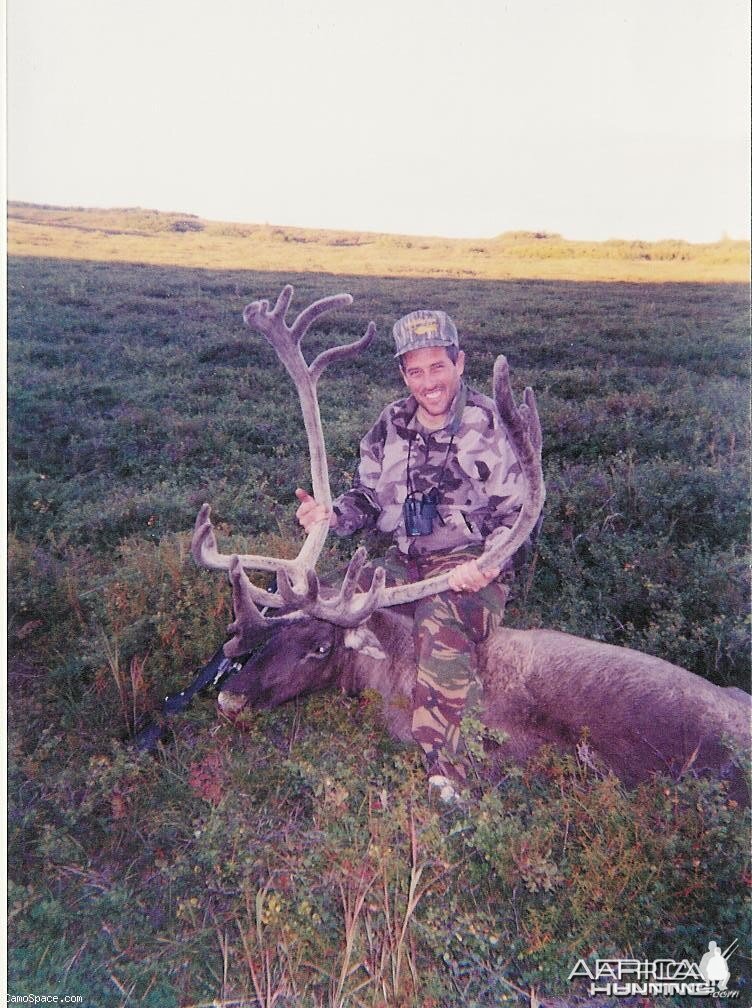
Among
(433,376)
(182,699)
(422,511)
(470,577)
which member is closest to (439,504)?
(422,511)

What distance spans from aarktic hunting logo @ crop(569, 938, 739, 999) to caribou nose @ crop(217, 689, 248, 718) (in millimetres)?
1665

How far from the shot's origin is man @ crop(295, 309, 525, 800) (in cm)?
322

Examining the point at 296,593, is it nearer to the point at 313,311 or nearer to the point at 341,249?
the point at 313,311

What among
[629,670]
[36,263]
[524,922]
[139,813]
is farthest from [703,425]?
[36,263]

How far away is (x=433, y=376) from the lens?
3371mm

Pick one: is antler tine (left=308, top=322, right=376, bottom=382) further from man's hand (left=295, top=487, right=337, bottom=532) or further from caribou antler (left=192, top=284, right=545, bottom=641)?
man's hand (left=295, top=487, right=337, bottom=532)

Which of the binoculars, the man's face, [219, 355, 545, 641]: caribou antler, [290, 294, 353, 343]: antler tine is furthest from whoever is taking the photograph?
the binoculars

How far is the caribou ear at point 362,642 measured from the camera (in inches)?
132

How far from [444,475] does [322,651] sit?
101cm

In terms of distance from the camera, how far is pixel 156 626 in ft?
11.5

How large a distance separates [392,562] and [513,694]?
2.84 ft

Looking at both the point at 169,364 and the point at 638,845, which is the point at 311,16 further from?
the point at 638,845

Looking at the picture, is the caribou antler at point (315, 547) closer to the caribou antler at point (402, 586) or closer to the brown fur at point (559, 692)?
the caribou antler at point (402, 586)

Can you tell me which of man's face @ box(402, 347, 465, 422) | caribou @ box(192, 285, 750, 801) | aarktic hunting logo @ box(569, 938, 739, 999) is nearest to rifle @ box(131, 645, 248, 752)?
caribou @ box(192, 285, 750, 801)
